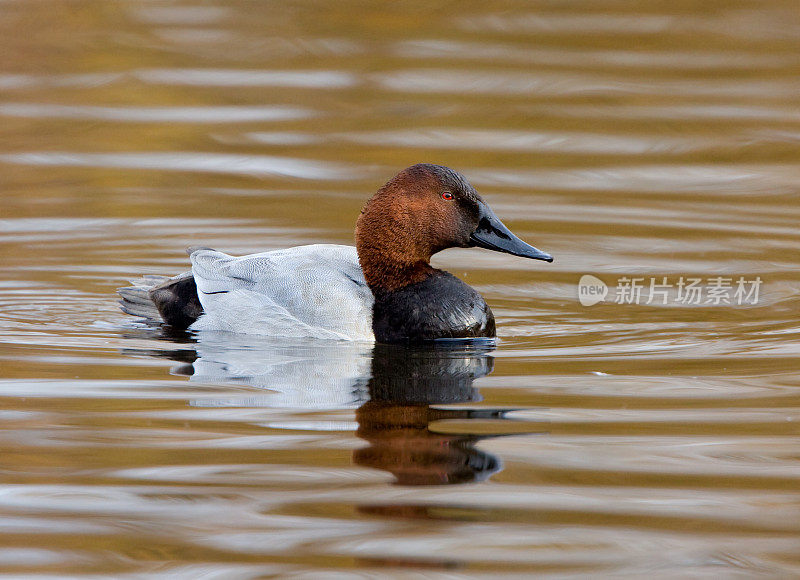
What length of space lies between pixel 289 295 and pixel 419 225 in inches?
28.7

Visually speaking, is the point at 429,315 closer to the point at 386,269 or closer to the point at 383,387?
the point at 386,269

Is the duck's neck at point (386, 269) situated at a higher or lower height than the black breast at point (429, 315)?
higher

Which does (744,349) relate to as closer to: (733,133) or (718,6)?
(733,133)

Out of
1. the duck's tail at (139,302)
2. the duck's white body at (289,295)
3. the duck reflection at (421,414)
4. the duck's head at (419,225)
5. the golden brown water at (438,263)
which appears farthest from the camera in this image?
the duck's tail at (139,302)

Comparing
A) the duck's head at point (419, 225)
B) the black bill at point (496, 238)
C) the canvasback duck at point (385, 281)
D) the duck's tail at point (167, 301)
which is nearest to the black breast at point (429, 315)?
the canvasback duck at point (385, 281)

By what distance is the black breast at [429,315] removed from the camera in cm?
673

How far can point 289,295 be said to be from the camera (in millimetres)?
6746

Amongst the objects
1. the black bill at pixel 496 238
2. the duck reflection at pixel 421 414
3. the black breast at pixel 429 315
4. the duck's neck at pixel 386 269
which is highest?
the black bill at pixel 496 238

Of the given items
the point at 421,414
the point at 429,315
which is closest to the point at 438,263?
the point at 429,315

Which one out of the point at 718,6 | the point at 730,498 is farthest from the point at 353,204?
the point at 718,6

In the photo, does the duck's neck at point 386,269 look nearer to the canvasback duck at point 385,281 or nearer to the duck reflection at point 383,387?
the canvasback duck at point 385,281

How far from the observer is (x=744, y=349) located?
21.5 feet

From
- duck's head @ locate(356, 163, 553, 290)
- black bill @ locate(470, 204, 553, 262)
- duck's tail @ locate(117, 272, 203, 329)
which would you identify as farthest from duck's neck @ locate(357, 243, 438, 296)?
duck's tail @ locate(117, 272, 203, 329)

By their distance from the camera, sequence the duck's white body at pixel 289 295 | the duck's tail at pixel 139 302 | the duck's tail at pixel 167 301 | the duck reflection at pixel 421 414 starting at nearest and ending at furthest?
the duck reflection at pixel 421 414, the duck's white body at pixel 289 295, the duck's tail at pixel 167 301, the duck's tail at pixel 139 302
